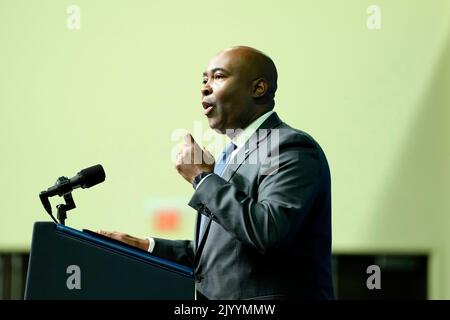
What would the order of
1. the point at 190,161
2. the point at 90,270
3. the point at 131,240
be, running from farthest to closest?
the point at 131,240
the point at 190,161
the point at 90,270

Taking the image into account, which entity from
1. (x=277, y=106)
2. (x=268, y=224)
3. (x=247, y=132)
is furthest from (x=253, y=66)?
(x=277, y=106)

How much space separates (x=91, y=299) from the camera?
181cm

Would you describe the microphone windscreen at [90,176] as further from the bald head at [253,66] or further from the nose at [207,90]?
the bald head at [253,66]

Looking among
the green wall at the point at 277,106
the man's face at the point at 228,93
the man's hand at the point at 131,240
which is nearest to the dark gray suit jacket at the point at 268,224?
the man's face at the point at 228,93

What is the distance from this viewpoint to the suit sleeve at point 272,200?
1830 millimetres

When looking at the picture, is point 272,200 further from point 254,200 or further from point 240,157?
point 240,157

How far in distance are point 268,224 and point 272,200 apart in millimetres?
82

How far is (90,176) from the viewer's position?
201 cm

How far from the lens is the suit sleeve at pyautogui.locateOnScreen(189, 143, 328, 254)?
183 cm

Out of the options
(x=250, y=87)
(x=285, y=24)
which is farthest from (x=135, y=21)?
(x=250, y=87)

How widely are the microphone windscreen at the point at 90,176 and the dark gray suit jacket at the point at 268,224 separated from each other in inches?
10.7

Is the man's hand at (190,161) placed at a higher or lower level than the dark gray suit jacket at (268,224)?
higher
